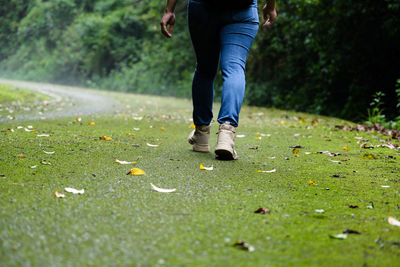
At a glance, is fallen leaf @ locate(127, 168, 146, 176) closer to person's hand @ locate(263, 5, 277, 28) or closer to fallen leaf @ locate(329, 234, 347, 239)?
fallen leaf @ locate(329, 234, 347, 239)

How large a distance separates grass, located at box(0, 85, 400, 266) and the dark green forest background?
226 inches

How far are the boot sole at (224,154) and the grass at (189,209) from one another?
6 cm

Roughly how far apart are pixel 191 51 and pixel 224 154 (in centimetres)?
1519

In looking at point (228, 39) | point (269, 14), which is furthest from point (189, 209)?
point (269, 14)

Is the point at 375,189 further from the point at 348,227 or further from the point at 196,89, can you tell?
the point at 196,89

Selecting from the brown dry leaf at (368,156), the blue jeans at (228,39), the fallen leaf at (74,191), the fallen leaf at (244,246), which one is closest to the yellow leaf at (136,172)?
the fallen leaf at (74,191)

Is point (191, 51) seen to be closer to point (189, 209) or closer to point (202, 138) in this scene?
point (202, 138)

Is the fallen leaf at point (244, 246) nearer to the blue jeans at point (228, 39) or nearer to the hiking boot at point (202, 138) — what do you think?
the blue jeans at point (228, 39)

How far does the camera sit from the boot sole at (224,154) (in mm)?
3365

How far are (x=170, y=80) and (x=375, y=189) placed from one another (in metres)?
17.2

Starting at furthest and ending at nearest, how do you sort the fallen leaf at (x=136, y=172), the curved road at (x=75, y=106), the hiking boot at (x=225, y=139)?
the curved road at (x=75, y=106), the hiking boot at (x=225, y=139), the fallen leaf at (x=136, y=172)

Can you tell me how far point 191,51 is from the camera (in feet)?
59.9

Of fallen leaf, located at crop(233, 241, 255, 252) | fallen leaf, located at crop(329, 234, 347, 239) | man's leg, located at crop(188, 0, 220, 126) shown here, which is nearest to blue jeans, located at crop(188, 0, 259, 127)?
man's leg, located at crop(188, 0, 220, 126)

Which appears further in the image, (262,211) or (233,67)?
(233,67)
